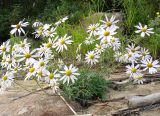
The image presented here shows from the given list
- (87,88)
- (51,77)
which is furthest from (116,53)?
(51,77)

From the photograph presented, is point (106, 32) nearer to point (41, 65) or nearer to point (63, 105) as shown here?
point (41, 65)

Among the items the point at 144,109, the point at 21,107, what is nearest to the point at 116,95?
the point at 144,109

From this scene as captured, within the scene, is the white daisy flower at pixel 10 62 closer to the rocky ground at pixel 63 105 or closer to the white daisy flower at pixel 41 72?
the rocky ground at pixel 63 105

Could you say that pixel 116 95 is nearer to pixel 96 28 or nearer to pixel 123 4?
pixel 96 28

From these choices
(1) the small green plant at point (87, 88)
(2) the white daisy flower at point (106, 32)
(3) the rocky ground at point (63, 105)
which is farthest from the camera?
(1) the small green plant at point (87, 88)

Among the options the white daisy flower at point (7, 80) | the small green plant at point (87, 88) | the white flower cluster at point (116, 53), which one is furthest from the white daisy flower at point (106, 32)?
the white daisy flower at point (7, 80)

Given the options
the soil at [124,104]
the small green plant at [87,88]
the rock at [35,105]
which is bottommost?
the soil at [124,104]
